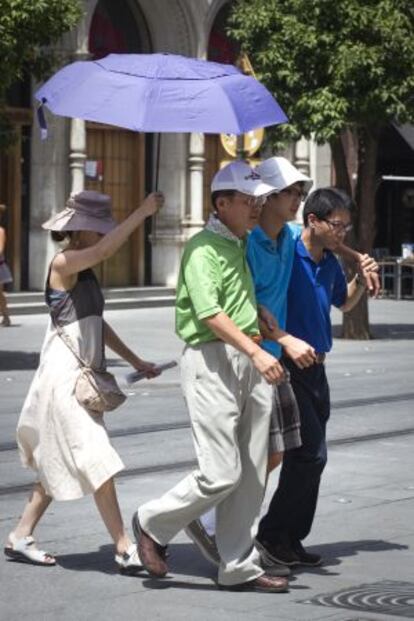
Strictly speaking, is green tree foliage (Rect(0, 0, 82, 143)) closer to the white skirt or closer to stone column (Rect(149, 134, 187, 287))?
the white skirt

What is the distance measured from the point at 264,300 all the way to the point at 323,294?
0.53 m

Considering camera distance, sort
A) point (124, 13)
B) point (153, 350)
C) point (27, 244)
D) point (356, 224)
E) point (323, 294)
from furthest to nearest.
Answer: point (124, 13) → point (27, 244) → point (356, 224) → point (153, 350) → point (323, 294)

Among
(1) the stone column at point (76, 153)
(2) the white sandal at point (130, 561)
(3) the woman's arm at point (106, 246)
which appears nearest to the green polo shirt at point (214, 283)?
(3) the woman's arm at point (106, 246)

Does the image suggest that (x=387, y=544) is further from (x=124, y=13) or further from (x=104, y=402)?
(x=124, y=13)

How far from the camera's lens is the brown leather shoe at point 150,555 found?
26.1 ft

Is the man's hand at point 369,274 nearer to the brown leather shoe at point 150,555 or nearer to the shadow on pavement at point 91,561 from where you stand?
the brown leather shoe at point 150,555

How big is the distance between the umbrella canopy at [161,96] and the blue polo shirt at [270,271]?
523 millimetres

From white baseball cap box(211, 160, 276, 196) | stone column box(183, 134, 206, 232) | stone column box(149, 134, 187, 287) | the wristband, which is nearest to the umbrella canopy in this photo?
white baseball cap box(211, 160, 276, 196)

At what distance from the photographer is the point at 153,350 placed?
2122 centimetres

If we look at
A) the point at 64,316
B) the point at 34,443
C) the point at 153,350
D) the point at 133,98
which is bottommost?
the point at 153,350

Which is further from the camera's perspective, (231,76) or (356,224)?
(356,224)

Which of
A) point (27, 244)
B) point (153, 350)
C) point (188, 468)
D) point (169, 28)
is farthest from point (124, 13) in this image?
point (188, 468)

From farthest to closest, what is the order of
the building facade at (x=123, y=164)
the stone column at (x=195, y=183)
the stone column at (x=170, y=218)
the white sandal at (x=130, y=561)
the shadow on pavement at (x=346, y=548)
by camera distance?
the stone column at (x=195, y=183) < the stone column at (x=170, y=218) < the building facade at (x=123, y=164) < the shadow on pavement at (x=346, y=548) < the white sandal at (x=130, y=561)

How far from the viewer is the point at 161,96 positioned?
7.86 m
